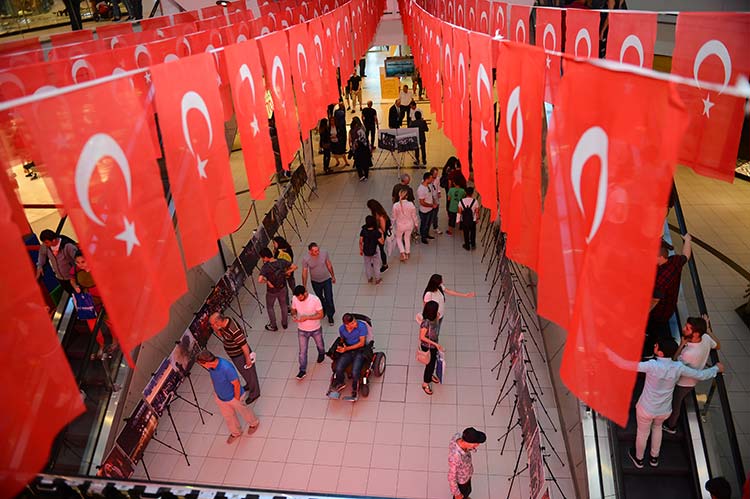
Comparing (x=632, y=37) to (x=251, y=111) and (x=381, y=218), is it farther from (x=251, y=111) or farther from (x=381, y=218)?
(x=381, y=218)

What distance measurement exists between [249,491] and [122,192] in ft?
9.63

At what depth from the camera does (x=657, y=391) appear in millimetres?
5207

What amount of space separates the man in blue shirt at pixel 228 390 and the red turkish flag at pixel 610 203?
4.45 m

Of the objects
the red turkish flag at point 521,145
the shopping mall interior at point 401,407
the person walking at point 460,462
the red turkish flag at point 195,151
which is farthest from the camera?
the shopping mall interior at point 401,407

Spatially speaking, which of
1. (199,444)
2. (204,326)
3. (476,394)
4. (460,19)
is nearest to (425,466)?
(476,394)

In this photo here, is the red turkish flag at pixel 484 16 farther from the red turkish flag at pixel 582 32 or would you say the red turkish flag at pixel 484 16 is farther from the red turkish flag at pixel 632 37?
the red turkish flag at pixel 632 37

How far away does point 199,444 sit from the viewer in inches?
281

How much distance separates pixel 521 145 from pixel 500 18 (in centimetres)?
671

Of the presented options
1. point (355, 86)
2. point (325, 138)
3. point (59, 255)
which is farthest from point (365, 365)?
point (355, 86)

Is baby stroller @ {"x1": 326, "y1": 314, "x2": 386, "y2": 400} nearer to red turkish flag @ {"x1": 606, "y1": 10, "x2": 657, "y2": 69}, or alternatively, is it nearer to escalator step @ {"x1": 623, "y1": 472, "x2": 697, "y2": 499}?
escalator step @ {"x1": 623, "y1": 472, "x2": 697, "y2": 499}

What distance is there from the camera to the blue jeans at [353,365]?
24.6ft

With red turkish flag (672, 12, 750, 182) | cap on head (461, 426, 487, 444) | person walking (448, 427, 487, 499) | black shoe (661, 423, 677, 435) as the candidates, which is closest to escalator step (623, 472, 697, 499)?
black shoe (661, 423, 677, 435)

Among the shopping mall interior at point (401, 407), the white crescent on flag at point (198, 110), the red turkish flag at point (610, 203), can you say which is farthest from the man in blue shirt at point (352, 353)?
the red turkish flag at point (610, 203)

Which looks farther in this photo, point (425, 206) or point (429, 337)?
point (425, 206)
